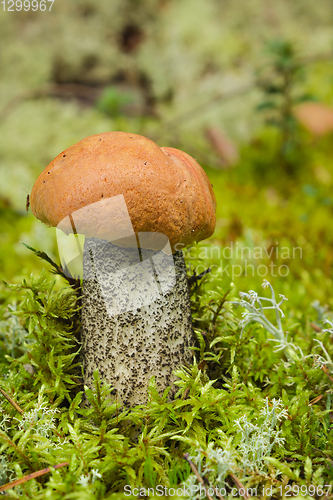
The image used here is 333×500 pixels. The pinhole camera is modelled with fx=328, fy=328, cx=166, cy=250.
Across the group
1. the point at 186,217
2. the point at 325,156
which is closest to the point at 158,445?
the point at 186,217

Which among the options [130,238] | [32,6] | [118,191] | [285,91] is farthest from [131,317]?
[32,6]

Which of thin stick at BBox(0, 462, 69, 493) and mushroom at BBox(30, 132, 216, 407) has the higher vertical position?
mushroom at BBox(30, 132, 216, 407)

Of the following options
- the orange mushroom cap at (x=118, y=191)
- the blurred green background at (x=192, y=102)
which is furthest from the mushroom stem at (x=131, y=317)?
the blurred green background at (x=192, y=102)

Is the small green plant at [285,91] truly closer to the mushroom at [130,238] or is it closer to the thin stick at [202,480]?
the mushroom at [130,238]

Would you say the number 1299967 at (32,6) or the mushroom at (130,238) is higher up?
the number 1299967 at (32,6)

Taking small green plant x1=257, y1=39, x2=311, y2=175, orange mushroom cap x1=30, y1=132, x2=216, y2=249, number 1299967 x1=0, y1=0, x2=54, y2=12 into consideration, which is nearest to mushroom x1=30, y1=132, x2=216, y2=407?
orange mushroom cap x1=30, y1=132, x2=216, y2=249

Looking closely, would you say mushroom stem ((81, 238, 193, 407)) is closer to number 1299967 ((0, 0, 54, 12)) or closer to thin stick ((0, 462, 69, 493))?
thin stick ((0, 462, 69, 493))
